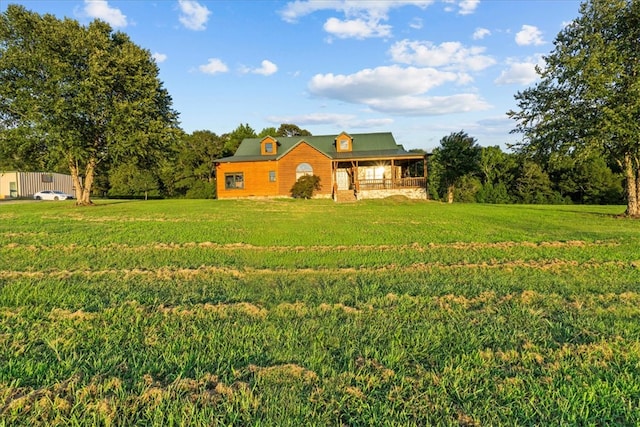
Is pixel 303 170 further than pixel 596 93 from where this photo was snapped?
Yes

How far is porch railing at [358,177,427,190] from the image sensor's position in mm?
31469

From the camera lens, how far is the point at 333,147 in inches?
1415

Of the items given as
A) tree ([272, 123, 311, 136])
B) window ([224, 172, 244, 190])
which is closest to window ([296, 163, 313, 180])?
window ([224, 172, 244, 190])

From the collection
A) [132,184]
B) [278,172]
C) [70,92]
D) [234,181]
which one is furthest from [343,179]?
[132,184]

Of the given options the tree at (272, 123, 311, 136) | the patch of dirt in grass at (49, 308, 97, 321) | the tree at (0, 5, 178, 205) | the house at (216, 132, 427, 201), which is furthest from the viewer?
the tree at (272, 123, 311, 136)

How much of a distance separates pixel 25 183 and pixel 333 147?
3970 centimetres

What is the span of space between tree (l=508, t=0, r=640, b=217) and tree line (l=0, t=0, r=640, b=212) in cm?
5

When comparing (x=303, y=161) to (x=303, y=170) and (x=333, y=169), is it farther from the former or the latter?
(x=333, y=169)

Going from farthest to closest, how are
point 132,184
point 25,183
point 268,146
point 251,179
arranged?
point 132,184, point 25,183, point 268,146, point 251,179

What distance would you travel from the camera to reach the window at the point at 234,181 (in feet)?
113

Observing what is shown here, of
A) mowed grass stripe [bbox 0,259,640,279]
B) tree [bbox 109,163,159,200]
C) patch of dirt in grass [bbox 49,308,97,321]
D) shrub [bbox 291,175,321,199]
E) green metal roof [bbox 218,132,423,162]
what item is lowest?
mowed grass stripe [bbox 0,259,640,279]

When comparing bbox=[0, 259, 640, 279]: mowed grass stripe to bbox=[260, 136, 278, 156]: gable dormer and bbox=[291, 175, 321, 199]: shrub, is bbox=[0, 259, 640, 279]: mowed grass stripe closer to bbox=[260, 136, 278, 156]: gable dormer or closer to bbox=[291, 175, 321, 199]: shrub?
→ bbox=[291, 175, 321, 199]: shrub

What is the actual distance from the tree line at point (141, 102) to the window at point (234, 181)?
6983 mm

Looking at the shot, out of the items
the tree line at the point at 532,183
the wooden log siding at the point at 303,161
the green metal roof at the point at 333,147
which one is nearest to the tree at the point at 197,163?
the green metal roof at the point at 333,147
